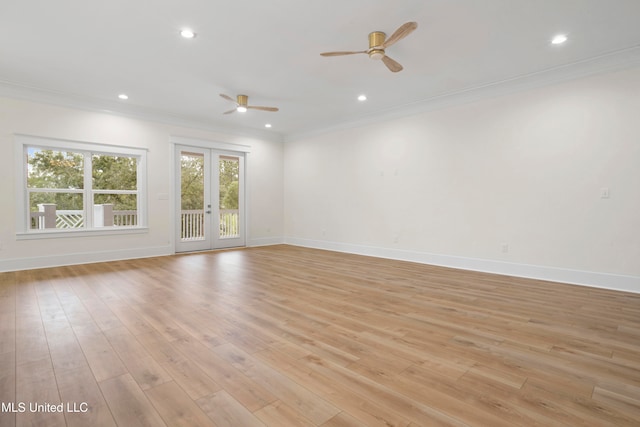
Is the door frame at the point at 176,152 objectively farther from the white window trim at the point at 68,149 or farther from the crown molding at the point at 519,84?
the crown molding at the point at 519,84

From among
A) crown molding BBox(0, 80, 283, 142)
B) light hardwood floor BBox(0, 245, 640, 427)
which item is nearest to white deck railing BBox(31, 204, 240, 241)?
light hardwood floor BBox(0, 245, 640, 427)

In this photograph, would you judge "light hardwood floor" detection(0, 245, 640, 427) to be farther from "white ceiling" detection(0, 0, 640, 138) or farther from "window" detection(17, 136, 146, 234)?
"white ceiling" detection(0, 0, 640, 138)

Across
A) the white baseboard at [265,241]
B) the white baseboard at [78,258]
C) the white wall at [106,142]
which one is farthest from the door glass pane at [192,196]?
the white baseboard at [265,241]

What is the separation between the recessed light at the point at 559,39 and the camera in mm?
3422

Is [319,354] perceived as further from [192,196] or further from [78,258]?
[192,196]

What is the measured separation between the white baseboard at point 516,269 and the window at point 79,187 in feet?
15.2

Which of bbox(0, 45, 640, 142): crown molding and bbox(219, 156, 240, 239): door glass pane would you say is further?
bbox(219, 156, 240, 239): door glass pane

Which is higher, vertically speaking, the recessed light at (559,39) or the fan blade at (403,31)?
the recessed light at (559,39)

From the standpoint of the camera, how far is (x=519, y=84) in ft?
15.0

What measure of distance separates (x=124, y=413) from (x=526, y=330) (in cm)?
296

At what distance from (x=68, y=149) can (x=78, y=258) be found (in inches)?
75.2

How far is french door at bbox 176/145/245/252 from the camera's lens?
6.74 metres

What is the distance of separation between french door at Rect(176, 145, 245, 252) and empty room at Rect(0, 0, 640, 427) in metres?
0.05

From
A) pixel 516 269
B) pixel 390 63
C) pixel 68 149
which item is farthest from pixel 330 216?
pixel 68 149
